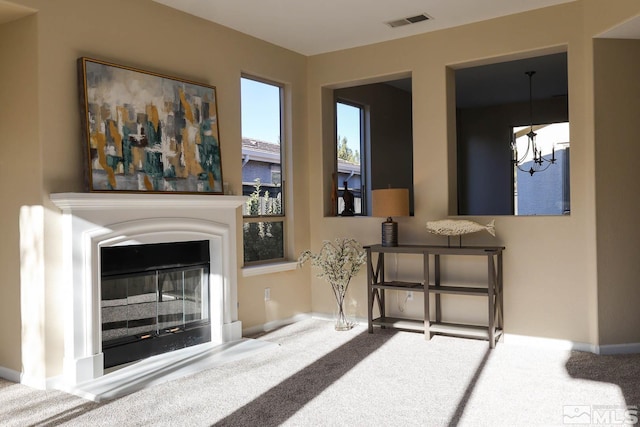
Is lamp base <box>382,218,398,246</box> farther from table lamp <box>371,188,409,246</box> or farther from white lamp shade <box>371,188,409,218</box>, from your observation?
white lamp shade <box>371,188,409,218</box>

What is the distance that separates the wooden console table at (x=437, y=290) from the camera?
4371 millimetres

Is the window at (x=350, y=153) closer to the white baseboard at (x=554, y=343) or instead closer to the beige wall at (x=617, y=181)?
the white baseboard at (x=554, y=343)

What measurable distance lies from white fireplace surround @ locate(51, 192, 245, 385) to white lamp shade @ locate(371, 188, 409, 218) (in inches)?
51.7

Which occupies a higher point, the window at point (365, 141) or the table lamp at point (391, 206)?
the window at point (365, 141)

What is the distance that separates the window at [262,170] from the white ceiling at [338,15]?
0.54 m

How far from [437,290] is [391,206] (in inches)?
31.6

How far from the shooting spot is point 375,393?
335 cm

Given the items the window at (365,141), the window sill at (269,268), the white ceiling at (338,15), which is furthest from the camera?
the window at (365,141)

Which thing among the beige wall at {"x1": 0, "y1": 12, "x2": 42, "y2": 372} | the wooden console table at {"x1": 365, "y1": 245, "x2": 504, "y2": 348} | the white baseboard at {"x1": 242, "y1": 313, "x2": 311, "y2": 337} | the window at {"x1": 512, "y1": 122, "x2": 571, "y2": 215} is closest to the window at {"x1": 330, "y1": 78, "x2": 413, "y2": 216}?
the wooden console table at {"x1": 365, "y1": 245, "x2": 504, "y2": 348}

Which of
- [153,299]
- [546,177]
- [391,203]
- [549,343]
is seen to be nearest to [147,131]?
[153,299]

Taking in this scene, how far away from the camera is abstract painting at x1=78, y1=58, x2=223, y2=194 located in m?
3.63

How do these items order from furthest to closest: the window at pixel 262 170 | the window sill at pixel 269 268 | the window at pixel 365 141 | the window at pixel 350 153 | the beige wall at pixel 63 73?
the window at pixel 350 153, the window at pixel 365 141, the window at pixel 262 170, the window sill at pixel 269 268, the beige wall at pixel 63 73

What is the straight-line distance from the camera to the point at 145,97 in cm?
397

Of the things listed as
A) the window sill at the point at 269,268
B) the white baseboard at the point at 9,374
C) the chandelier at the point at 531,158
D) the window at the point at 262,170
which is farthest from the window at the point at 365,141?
the white baseboard at the point at 9,374
